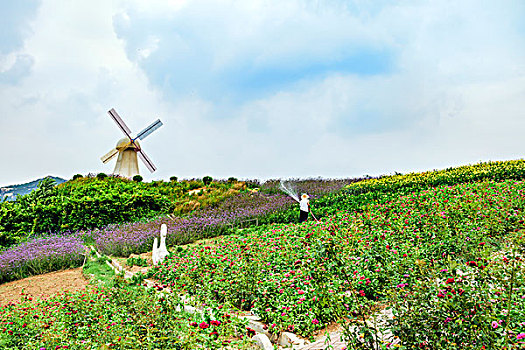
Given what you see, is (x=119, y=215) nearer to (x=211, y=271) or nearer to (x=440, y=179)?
(x=211, y=271)

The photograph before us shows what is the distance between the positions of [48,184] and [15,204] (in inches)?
76.1

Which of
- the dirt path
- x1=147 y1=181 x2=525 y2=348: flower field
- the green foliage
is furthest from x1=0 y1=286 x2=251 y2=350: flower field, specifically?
the green foliage

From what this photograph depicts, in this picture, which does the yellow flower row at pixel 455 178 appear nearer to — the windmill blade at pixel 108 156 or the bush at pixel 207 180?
the bush at pixel 207 180

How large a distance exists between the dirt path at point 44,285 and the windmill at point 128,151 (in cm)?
1749

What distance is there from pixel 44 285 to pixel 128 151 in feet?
64.3

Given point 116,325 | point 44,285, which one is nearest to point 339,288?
point 116,325

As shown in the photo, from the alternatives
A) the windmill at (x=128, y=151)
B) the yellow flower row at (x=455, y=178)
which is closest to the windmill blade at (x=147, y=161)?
the windmill at (x=128, y=151)

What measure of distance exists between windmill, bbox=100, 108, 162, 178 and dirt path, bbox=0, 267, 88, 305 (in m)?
17.5

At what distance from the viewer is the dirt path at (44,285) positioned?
8367 mm

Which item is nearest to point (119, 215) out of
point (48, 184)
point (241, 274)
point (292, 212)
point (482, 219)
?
point (48, 184)

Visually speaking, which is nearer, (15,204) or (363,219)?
(363,219)

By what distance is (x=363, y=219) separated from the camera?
931 cm

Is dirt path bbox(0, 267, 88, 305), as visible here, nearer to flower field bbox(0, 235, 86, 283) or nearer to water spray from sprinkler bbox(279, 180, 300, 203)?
flower field bbox(0, 235, 86, 283)

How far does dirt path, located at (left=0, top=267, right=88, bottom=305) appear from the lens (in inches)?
329
